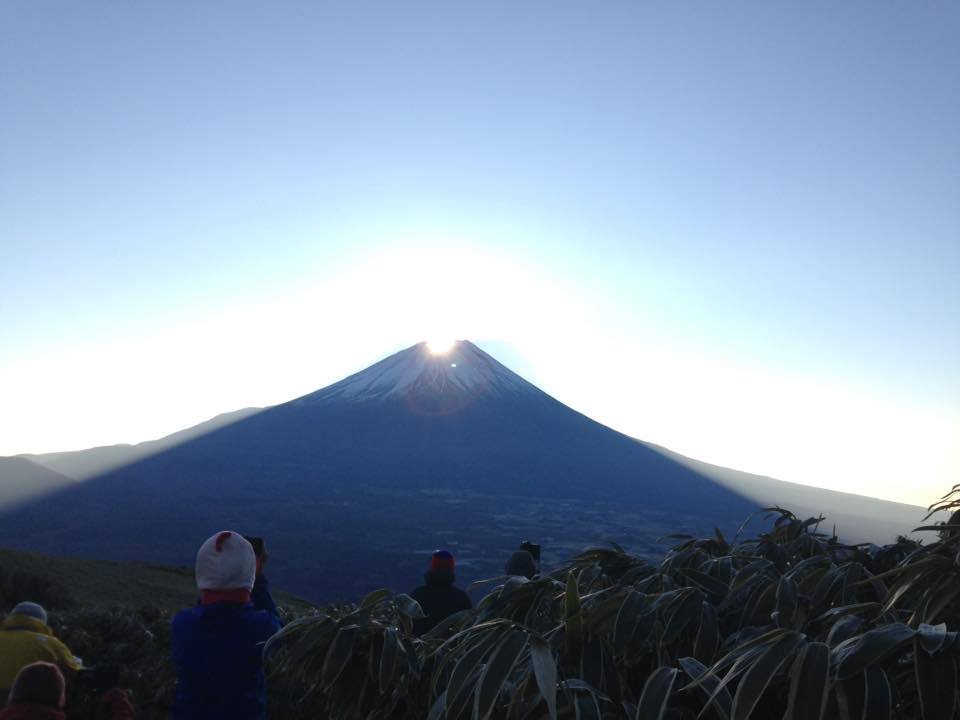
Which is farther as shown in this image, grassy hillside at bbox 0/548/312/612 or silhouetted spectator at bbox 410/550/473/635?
grassy hillside at bbox 0/548/312/612

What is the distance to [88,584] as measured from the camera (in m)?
20.7

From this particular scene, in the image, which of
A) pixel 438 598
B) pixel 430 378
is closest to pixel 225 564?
pixel 438 598

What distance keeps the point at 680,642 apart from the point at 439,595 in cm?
335

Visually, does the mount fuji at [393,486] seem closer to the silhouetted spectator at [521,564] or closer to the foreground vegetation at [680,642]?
the silhouetted spectator at [521,564]

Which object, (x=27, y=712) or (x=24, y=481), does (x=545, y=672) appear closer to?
(x=27, y=712)

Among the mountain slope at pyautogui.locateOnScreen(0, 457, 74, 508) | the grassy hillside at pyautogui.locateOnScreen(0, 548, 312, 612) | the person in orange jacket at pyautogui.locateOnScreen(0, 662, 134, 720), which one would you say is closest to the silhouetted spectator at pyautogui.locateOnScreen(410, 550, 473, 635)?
the person in orange jacket at pyautogui.locateOnScreen(0, 662, 134, 720)

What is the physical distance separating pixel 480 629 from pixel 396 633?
26.1 inches

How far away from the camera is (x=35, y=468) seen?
348ft

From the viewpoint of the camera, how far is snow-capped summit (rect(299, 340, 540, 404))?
140m

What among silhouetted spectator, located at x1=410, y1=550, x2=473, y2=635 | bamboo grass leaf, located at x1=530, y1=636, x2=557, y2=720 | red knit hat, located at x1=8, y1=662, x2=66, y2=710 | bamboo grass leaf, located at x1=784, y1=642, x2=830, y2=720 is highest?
bamboo grass leaf, located at x1=784, y1=642, x2=830, y2=720

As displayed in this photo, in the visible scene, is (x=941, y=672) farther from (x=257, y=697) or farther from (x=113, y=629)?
(x=113, y=629)

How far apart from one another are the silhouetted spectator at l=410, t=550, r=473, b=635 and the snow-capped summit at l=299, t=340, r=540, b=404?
429 feet

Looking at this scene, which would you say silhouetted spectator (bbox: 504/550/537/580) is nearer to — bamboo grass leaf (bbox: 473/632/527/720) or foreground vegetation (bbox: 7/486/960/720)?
foreground vegetation (bbox: 7/486/960/720)

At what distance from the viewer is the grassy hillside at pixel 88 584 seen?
16688 millimetres
